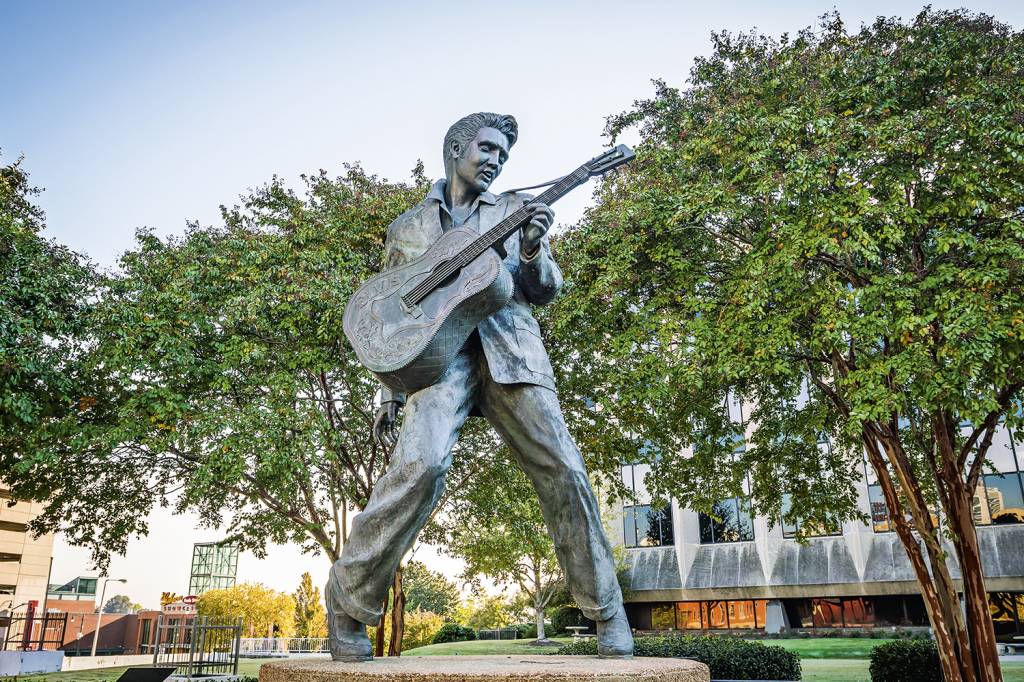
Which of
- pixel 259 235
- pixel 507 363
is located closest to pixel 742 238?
pixel 259 235

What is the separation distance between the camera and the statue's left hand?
3652 millimetres

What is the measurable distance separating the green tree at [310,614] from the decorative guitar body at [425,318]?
51918mm

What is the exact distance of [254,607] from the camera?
4591 centimetres

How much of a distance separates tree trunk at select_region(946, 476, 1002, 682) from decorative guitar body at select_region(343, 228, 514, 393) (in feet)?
37.2

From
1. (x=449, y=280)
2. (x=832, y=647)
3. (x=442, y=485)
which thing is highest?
(x=449, y=280)

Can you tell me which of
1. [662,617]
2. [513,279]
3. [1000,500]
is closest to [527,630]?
[662,617]

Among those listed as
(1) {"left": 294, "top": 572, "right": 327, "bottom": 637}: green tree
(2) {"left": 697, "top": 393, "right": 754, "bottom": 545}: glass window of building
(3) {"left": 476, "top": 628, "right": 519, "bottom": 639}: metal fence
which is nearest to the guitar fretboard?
(2) {"left": 697, "top": 393, "right": 754, "bottom": 545}: glass window of building

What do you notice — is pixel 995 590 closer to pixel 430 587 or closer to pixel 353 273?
pixel 353 273

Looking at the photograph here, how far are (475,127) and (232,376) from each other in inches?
401

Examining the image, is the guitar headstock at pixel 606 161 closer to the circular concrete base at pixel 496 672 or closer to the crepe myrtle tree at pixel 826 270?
the circular concrete base at pixel 496 672

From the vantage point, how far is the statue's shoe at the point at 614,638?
138 inches

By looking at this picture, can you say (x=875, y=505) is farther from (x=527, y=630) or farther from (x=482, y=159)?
(x=482, y=159)

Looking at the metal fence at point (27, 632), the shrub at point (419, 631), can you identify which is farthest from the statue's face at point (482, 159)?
the shrub at point (419, 631)

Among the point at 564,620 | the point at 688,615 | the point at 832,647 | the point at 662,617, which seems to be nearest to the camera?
the point at 832,647
